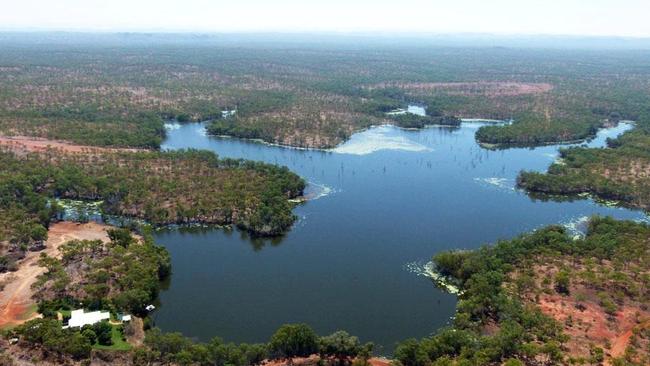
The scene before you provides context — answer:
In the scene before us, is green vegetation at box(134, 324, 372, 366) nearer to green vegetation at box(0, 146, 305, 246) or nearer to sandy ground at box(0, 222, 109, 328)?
sandy ground at box(0, 222, 109, 328)

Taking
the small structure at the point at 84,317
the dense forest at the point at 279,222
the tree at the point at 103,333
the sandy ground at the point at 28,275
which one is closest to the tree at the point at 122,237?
the dense forest at the point at 279,222

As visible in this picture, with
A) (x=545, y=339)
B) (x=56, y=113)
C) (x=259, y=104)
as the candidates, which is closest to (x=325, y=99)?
(x=259, y=104)

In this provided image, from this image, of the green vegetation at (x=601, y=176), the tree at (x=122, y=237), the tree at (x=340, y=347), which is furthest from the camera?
the green vegetation at (x=601, y=176)

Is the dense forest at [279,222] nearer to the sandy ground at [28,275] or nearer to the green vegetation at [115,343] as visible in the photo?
the green vegetation at [115,343]

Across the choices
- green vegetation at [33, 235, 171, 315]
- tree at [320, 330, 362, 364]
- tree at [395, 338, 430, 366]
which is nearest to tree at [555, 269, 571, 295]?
tree at [395, 338, 430, 366]

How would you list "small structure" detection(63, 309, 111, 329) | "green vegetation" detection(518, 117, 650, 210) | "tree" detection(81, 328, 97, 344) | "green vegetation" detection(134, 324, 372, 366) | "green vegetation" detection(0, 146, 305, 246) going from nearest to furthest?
"green vegetation" detection(134, 324, 372, 366) < "tree" detection(81, 328, 97, 344) < "small structure" detection(63, 309, 111, 329) < "green vegetation" detection(0, 146, 305, 246) < "green vegetation" detection(518, 117, 650, 210)

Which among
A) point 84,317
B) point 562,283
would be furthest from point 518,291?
point 84,317
